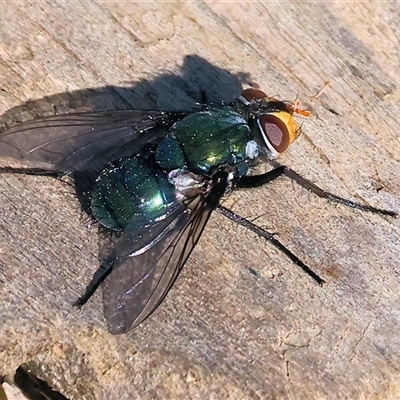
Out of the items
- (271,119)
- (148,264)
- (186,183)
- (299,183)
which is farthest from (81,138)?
(299,183)

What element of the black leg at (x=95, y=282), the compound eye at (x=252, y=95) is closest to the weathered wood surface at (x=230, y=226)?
the black leg at (x=95, y=282)

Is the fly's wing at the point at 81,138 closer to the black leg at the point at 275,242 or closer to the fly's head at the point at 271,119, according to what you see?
the fly's head at the point at 271,119

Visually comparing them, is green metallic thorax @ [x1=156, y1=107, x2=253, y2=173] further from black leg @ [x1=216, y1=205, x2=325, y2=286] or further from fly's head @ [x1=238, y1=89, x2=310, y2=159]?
black leg @ [x1=216, y1=205, x2=325, y2=286]

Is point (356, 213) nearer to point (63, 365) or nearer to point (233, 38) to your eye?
point (233, 38)

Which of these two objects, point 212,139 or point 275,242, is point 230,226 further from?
point 212,139

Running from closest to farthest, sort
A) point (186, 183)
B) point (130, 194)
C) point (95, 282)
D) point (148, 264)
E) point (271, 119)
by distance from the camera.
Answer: point (95, 282) → point (148, 264) → point (130, 194) → point (186, 183) → point (271, 119)
